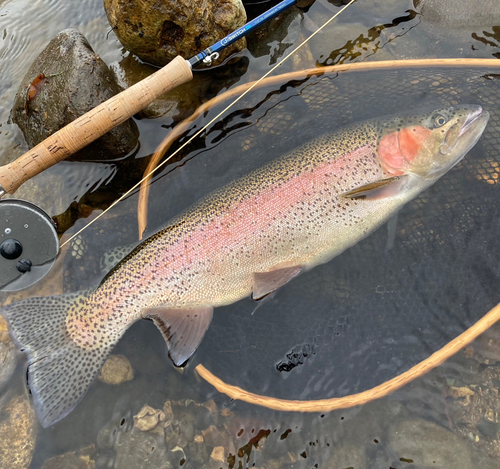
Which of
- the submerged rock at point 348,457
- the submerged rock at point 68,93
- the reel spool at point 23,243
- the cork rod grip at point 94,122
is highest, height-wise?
the submerged rock at point 68,93

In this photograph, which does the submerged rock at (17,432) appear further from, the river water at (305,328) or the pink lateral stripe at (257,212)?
the pink lateral stripe at (257,212)

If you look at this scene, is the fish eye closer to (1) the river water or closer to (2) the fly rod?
(1) the river water

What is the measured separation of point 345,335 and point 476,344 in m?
1.02

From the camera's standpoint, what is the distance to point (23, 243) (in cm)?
253

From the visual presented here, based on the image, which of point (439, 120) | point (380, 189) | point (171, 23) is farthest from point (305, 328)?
point (171, 23)

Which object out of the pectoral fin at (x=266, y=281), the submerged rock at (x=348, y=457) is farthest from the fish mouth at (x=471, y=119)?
the submerged rock at (x=348, y=457)

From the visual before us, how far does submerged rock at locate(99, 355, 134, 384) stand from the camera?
9.46 feet

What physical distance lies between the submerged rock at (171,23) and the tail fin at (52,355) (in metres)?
1.93

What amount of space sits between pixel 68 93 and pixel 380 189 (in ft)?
7.37

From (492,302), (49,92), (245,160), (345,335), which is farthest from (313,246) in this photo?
(49,92)

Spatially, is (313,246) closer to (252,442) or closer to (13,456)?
(252,442)

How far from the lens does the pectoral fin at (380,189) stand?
2559 mm

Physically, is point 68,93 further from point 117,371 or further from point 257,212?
point 117,371

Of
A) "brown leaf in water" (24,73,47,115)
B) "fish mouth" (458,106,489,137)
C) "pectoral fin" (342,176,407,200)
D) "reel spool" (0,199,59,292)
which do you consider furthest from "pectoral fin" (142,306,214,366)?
"fish mouth" (458,106,489,137)
